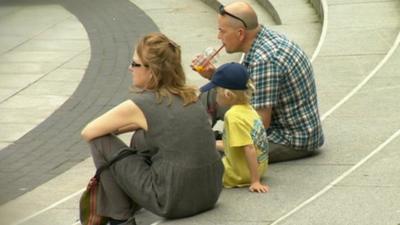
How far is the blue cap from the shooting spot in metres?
6.59

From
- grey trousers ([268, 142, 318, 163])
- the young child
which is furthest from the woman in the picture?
grey trousers ([268, 142, 318, 163])

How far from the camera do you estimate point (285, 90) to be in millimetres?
7078

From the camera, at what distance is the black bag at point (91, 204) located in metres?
6.38

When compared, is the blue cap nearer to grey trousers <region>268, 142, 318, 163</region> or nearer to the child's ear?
the child's ear

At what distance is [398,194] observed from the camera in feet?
21.1

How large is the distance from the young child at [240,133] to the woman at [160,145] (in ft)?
0.98

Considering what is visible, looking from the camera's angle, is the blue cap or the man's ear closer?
the blue cap

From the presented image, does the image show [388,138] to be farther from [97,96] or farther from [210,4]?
[210,4]

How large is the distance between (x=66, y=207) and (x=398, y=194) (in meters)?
2.33

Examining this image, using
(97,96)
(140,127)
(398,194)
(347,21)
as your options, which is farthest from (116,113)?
(347,21)

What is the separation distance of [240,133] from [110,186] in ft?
2.99

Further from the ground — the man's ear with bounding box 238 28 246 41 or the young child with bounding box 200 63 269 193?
the man's ear with bounding box 238 28 246 41

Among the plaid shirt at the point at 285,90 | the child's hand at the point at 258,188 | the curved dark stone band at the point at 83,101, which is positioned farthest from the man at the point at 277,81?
the curved dark stone band at the point at 83,101

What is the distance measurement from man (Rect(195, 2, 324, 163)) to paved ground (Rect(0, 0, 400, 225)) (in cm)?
19
